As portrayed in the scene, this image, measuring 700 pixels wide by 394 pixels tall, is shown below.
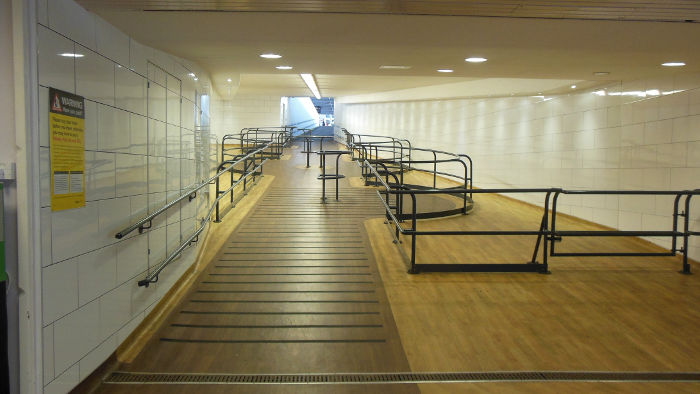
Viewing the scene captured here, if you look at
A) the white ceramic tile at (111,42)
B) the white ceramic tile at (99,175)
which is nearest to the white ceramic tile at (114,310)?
→ the white ceramic tile at (99,175)

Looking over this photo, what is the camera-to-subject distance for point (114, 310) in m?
3.27

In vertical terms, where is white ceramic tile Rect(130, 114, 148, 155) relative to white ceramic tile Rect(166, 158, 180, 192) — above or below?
above

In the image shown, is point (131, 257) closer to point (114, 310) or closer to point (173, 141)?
point (114, 310)

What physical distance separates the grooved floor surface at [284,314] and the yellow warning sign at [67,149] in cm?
122

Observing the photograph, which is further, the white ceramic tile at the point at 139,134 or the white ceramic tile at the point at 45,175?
the white ceramic tile at the point at 139,134

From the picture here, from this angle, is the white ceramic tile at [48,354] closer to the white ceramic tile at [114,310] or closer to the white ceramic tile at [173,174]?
the white ceramic tile at [114,310]

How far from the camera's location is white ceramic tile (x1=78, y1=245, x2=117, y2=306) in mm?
2828

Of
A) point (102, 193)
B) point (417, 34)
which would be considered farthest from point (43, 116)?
point (417, 34)

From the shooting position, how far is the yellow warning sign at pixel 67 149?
249cm

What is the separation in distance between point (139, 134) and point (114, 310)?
4.24 feet

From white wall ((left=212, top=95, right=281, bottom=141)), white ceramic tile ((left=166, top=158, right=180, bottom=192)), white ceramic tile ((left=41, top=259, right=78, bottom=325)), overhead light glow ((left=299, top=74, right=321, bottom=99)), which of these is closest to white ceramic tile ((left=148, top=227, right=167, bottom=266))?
white ceramic tile ((left=166, top=158, right=180, bottom=192))

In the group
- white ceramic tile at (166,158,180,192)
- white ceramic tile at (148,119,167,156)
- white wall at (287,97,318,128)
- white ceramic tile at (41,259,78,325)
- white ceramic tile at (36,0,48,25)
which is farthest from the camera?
white wall at (287,97,318,128)

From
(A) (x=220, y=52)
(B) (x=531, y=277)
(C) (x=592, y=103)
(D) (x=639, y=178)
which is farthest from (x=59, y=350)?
(C) (x=592, y=103)

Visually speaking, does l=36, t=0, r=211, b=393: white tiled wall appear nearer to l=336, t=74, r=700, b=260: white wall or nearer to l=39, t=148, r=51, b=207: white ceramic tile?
l=39, t=148, r=51, b=207: white ceramic tile
